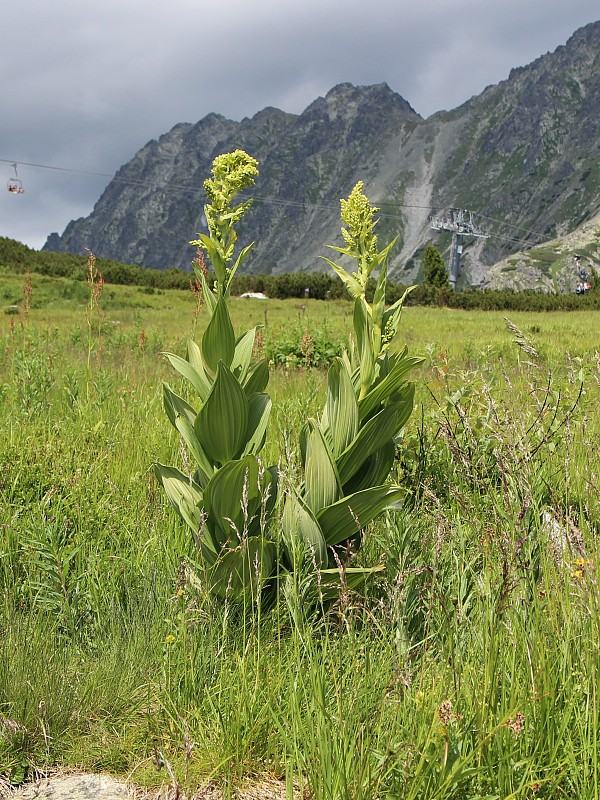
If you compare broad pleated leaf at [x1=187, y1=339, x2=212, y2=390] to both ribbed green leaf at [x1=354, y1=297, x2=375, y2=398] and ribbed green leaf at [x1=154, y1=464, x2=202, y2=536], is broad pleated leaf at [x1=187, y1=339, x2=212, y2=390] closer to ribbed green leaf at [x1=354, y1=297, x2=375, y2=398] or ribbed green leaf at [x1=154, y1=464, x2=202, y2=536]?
ribbed green leaf at [x1=154, y1=464, x2=202, y2=536]

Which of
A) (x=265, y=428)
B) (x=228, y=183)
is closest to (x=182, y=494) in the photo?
(x=265, y=428)

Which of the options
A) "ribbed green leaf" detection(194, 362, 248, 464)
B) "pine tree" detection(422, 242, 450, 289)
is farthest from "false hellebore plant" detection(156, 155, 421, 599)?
"pine tree" detection(422, 242, 450, 289)

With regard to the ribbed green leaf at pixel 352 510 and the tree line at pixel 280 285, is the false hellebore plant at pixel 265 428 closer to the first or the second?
the ribbed green leaf at pixel 352 510

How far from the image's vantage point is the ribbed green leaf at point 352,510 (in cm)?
261

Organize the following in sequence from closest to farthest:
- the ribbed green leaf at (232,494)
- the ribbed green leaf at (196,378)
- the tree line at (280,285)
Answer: the ribbed green leaf at (232,494) < the ribbed green leaf at (196,378) < the tree line at (280,285)

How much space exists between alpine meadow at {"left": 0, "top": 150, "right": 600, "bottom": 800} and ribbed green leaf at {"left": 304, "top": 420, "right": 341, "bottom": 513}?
0.01 metres

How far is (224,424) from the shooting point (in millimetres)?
2674

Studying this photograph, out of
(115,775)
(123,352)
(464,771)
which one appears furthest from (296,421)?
(123,352)

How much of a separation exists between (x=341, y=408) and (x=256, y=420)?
420mm

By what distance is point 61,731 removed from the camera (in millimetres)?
2176

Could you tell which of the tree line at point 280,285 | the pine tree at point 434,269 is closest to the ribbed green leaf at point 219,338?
the tree line at point 280,285

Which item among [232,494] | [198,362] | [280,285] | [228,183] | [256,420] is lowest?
[232,494]

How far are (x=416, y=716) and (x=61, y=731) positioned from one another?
124cm

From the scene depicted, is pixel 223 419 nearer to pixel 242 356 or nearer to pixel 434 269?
pixel 242 356
